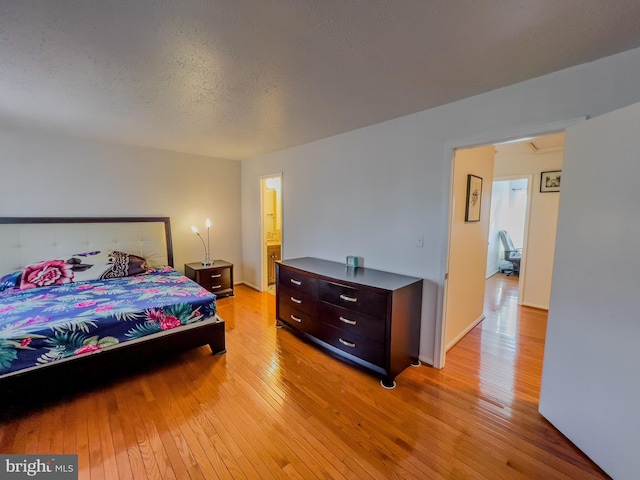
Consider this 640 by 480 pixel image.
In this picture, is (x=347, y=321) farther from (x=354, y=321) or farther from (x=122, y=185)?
(x=122, y=185)

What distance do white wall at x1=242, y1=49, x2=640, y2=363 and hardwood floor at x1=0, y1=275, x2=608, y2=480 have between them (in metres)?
0.65

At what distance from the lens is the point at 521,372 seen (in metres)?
2.46

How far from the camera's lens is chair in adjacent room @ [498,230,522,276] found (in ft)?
20.8

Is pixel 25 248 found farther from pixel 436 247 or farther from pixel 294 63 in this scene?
pixel 436 247

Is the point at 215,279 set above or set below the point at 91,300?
below

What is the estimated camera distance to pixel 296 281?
301 centimetres

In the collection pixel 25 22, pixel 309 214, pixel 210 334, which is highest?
pixel 25 22

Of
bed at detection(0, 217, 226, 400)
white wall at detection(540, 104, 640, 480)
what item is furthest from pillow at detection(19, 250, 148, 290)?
white wall at detection(540, 104, 640, 480)

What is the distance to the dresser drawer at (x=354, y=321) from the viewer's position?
227 centimetres

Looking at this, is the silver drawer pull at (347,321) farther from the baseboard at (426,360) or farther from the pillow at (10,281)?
the pillow at (10,281)

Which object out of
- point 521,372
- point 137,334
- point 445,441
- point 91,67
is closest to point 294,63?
point 91,67

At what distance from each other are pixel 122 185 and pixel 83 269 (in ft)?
4.07

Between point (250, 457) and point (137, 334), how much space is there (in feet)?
4.55

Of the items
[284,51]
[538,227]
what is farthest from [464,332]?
[284,51]
